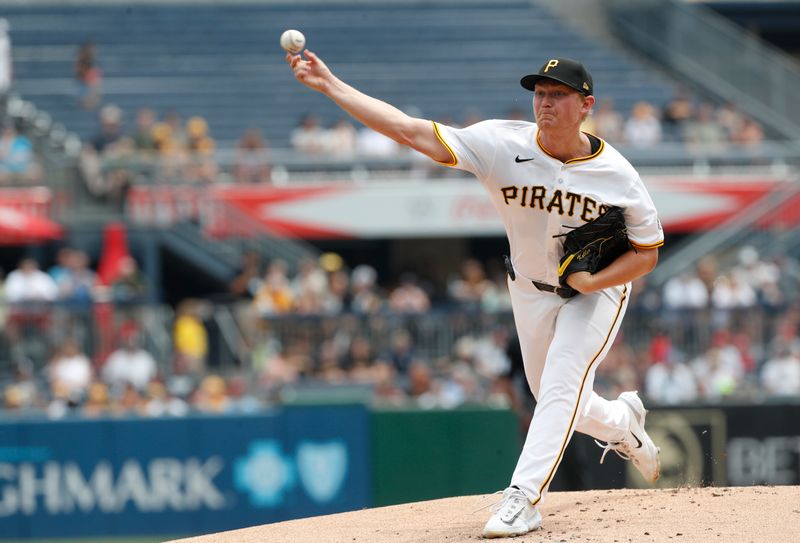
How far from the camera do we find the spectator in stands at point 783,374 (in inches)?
560

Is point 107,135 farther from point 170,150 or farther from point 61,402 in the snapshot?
point 61,402

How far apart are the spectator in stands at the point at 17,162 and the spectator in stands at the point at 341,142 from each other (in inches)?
156

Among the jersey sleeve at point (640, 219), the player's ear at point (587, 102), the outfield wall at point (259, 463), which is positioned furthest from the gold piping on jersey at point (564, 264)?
the outfield wall at point (259, 463)

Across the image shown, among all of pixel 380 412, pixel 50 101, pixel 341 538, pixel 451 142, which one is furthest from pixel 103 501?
pixel 50 101

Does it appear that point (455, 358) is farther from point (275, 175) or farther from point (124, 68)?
point (124, 68)

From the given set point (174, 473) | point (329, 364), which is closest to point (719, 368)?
point (329, 364)

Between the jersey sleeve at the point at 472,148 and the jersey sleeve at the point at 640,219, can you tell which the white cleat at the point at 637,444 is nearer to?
the jersey sleeve at the point at 640,219

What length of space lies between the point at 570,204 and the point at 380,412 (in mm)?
6164

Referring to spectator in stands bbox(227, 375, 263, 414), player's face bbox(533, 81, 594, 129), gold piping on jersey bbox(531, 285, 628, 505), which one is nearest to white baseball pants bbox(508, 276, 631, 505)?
gold piping on jersey bbox(531, 285, 628, 505)

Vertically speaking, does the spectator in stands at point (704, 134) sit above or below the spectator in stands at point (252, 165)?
above

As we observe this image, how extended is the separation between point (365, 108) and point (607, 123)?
13666 millimetres

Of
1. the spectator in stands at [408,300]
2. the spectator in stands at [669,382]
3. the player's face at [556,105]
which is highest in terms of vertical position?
the player's face at [556,105]

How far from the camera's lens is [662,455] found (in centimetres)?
1138

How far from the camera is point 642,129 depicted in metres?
19.8
